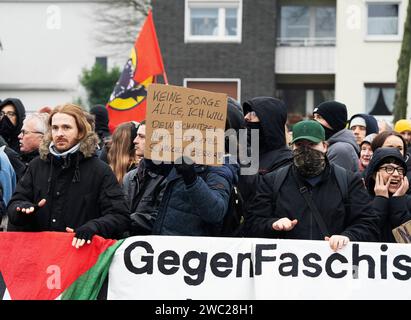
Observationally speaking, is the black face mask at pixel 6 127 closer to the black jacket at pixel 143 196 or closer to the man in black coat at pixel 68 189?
the black jacket at pixel 143 196

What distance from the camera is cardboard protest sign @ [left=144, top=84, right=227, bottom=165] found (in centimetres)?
536

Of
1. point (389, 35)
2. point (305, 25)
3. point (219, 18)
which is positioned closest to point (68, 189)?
point (219, 18)

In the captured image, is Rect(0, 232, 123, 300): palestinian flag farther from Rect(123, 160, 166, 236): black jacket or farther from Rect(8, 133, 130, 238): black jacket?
Rect(123, 160, 166, 236): black jacket

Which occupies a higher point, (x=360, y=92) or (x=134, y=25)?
(x=134, y=25)

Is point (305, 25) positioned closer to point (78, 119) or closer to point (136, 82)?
point (136, 82)

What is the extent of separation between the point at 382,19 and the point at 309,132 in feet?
88.8

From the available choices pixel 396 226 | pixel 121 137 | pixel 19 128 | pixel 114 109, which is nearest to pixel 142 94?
pixel 114 109

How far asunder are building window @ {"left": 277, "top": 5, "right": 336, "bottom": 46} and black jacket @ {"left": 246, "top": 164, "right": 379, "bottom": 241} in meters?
27.3

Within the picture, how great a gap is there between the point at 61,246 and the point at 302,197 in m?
1.60

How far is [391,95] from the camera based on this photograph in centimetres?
3120

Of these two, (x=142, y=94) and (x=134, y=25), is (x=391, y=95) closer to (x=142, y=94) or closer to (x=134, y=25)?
(x=134, y=25)

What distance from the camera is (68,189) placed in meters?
5.78

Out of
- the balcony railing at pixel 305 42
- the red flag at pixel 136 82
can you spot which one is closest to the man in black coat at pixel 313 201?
the red flag at pixel 136 82
